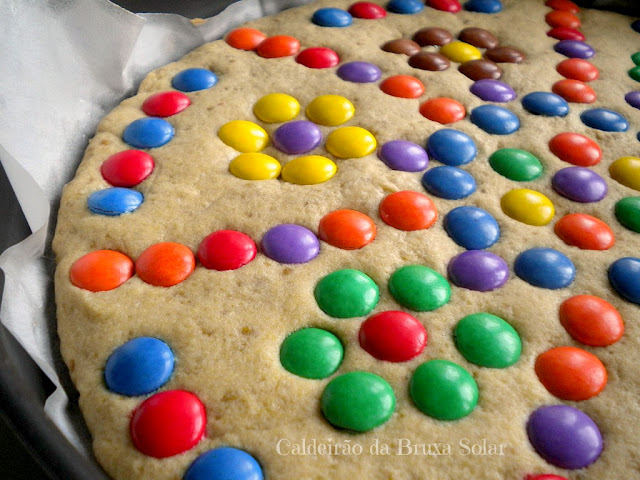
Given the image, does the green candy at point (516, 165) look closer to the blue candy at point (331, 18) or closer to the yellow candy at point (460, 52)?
the yellow candy at point (460, 52)

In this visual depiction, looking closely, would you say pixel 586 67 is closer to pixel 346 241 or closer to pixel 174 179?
pixel 346 241

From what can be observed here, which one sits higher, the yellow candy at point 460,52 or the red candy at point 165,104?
the yellow candy at point 460,52

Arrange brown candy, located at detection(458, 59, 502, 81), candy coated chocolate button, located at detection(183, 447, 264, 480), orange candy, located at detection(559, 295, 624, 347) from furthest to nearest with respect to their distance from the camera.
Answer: brown candy, located at detection(458, 59, 502, 81) → orange candy, located at detection(559, 295, 624, 347) → candy coated chocolate button, located at detection(183, 447, 264, 480)

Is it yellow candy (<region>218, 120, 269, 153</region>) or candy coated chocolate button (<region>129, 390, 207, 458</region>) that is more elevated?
yellow candy (<region>218, 120, 269, 153</region>)

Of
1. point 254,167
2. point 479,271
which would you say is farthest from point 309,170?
point 479,271

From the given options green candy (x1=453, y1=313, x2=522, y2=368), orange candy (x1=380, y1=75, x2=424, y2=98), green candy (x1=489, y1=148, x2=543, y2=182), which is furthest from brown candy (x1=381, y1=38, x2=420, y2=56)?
green candy (x1=453, y1=313, x2=522, y2=368)

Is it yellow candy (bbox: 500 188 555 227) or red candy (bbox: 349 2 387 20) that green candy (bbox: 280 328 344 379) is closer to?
yellow candy (bbox: 500 188 555 227)

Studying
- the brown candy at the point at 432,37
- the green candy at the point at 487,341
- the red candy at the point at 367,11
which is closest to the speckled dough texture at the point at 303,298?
the green candy at the point at 487,341

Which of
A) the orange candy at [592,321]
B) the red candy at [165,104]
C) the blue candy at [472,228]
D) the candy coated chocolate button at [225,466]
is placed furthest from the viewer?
the red candy at [165,104]
